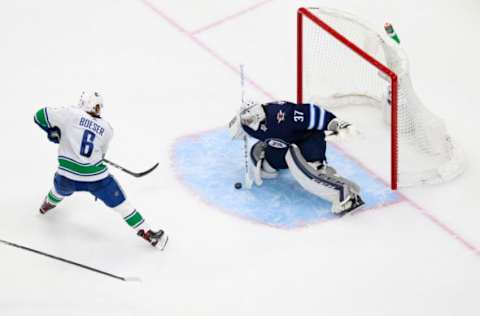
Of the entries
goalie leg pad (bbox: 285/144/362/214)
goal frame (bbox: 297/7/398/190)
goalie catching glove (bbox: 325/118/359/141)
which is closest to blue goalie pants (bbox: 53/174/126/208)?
goalie leg pad (bbox: 285/144/362/214)

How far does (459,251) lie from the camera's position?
5543 mm

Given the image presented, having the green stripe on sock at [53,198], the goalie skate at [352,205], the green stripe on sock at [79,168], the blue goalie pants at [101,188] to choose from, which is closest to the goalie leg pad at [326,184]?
the goalie skate at [352,205]

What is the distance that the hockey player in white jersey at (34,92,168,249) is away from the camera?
528cm

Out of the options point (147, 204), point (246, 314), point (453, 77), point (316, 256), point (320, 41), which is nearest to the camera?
point (246, 314)

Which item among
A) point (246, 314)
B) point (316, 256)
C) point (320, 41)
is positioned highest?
point (320, 41)

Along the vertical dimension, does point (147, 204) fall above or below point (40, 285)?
above

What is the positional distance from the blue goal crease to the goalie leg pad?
9 cm

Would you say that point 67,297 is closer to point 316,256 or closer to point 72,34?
point 316,256

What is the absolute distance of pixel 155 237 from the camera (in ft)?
18.1

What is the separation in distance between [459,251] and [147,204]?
1.67 meters

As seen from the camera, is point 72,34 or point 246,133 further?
point 72,34

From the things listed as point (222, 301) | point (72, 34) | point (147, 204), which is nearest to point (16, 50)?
point (72, 34)

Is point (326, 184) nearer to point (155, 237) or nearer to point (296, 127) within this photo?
point (296, 127)

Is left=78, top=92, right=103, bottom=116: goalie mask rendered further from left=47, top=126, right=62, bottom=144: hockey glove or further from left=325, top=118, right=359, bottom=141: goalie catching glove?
left=325, top=118, right=359, bottom=141: goalie catching glove
